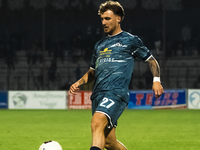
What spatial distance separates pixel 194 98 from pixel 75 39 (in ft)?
45.8

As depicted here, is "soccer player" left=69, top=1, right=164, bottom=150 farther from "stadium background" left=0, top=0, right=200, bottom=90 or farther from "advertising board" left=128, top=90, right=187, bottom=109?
"stadium background" left=0, top=0, right=200, bottom=90

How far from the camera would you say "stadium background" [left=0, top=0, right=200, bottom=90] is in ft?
88.5

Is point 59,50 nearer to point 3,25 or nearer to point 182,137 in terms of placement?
point 3,25

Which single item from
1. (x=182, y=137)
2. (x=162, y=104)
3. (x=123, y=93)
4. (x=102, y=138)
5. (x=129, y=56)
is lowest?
(x=162, y=104)

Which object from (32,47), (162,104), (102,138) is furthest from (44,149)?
(32,47)

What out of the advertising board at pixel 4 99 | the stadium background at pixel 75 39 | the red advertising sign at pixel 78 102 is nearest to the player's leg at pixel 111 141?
the red advertising sign at pixel 78 102

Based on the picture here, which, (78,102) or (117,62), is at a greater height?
(117,62)

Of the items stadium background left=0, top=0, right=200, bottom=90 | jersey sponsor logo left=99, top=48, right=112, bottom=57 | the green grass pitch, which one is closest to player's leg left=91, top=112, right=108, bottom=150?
jersey sponsor logo left=99, top=48, right=112, bottom=57

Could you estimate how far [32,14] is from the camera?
32.1 metres

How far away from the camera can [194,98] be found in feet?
60.8

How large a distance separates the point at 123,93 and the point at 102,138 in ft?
2.00

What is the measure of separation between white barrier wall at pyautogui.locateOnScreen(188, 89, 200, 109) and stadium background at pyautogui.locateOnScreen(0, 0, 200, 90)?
23.0 feet

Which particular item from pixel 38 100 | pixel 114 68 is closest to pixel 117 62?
pixel 114 68

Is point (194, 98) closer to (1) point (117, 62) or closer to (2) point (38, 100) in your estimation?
(2) point (38, 100)
